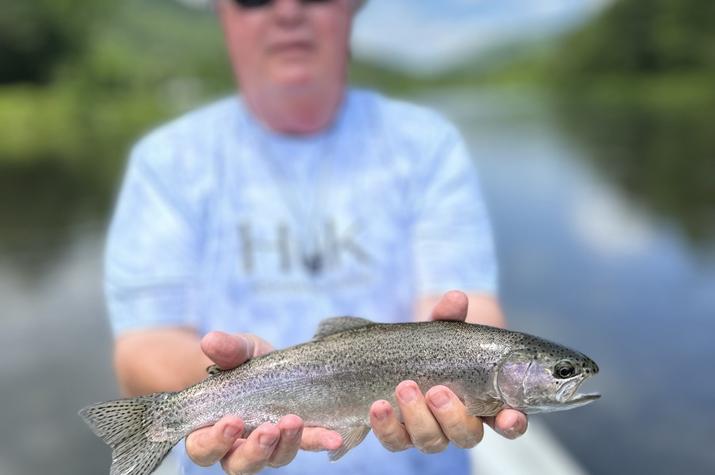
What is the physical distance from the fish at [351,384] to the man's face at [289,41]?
1.17 m

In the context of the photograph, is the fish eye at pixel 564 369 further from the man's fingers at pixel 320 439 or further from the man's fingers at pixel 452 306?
the man's fingers at pixel 320 439

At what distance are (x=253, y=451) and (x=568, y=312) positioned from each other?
491 inches

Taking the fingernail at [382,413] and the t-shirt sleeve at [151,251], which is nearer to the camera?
the fingernail at [382,413]

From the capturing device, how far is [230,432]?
2244mm

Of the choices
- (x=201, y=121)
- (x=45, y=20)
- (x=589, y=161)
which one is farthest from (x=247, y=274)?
(x=45, y=20)

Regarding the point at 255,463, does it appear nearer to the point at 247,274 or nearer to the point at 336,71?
the point at 247,274

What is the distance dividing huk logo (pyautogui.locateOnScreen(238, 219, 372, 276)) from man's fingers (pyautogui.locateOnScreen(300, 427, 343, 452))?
82 cm

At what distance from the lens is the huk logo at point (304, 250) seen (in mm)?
3100

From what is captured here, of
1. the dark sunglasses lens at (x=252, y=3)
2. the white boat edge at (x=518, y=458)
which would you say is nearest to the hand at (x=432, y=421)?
the dark sunglasses lens at (x=252, y=3)

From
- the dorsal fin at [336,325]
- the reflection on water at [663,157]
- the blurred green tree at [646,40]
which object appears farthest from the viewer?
the blurred green tree at [646,40]

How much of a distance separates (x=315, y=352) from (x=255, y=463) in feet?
1.38

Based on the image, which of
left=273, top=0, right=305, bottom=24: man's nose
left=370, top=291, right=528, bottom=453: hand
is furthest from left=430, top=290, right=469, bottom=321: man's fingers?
left=273, top=0, right=305, bottom=24: man's nose

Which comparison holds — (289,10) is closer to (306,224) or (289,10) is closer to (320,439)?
(306,224)


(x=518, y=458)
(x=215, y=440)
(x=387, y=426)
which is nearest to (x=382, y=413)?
(x=387, y=426)
